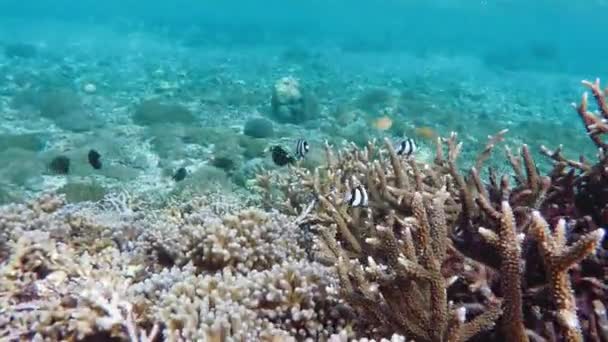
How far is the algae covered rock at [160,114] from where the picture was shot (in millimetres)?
18250

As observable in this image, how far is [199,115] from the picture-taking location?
1973cm

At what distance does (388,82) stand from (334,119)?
13.8m

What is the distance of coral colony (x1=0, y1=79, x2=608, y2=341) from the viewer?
8.88 feet

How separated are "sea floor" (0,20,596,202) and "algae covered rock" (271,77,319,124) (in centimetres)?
31

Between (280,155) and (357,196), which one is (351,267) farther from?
(280,155)

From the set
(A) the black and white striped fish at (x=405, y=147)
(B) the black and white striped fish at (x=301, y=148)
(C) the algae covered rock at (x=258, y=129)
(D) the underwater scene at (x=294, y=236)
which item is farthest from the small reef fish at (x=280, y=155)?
(C) the algae covered rock at (x=258, y=129)

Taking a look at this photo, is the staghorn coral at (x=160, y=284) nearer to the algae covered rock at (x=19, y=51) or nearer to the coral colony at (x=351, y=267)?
the coral colony at (x=351, y=267)

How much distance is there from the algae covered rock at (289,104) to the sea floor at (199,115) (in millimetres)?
312

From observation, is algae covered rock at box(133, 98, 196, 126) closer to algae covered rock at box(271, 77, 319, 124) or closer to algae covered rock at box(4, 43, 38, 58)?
algae covered rock at box(271, 77, 319, 124)

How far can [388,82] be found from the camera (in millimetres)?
32656

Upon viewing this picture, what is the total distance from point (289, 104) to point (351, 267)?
16.5m

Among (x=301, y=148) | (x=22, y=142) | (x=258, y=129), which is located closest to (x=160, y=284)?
(x=301, y=148)

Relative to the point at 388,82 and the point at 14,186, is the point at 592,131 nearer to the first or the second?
the point at 14,186

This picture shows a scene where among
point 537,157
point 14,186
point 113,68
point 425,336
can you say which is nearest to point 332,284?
point 425,336
